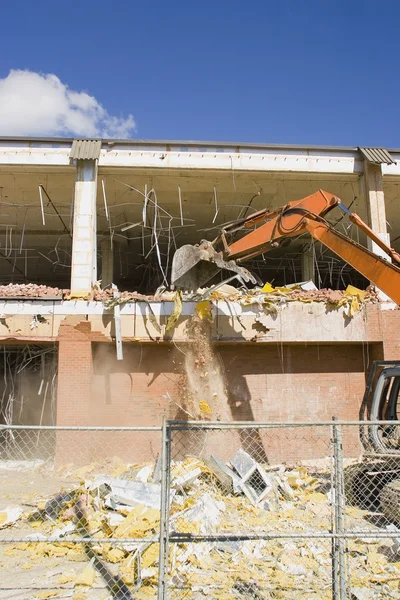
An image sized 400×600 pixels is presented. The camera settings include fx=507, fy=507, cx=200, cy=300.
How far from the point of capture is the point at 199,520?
7.16 metres

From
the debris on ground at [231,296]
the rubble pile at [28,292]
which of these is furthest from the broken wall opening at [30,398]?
the debris on ground at [231,296]

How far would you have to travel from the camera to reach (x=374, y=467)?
8.71 metres

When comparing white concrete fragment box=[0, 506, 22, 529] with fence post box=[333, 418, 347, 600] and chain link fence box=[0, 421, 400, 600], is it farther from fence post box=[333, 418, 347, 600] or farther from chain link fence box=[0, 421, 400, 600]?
fence post box=[333, 418, 347, 600]

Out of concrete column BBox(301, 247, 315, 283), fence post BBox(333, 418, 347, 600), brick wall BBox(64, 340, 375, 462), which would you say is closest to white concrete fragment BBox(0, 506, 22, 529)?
brick wall BBox(64, 340, 375, 462)

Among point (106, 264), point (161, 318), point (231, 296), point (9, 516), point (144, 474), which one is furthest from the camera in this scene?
point (106, 264)

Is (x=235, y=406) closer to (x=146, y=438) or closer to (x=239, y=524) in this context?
(x=146, y=438)

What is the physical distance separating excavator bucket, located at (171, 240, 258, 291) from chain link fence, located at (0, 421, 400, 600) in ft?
10.5

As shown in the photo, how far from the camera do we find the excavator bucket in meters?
9.92

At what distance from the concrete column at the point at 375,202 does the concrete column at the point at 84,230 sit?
7.76m

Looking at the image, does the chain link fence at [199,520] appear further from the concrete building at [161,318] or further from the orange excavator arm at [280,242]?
the orange excavator arm at [280,242]

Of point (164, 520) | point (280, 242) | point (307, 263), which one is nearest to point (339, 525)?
point (164, 520)

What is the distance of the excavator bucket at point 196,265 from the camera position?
9.92 metres

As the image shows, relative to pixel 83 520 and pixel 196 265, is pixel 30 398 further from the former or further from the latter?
pixel 83 520

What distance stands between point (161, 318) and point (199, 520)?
6.44 meters
